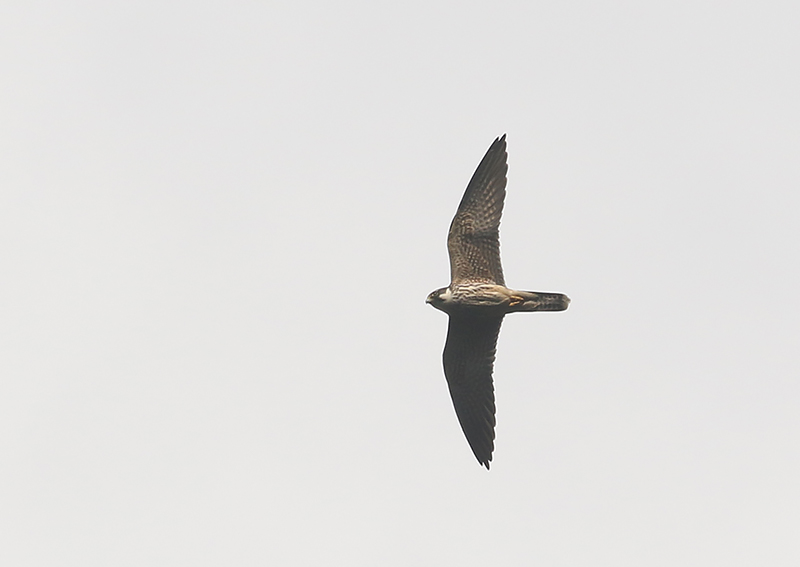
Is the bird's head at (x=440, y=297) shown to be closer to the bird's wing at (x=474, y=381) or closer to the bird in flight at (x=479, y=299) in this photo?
the bird in flight at (x=479, y=299)

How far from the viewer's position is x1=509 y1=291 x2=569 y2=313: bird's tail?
2030cm

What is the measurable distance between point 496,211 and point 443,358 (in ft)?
10.7

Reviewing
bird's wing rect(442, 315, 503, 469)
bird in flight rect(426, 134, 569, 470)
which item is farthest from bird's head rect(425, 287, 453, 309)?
bird's wing rect(442, 315, 503, 469)

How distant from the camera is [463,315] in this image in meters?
20.7

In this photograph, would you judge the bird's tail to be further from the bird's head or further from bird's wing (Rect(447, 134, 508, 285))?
the bird's head

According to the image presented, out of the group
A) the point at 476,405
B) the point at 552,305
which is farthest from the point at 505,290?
the point at 476,405

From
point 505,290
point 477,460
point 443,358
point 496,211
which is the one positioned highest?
point 496,211

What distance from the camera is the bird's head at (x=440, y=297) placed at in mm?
20203

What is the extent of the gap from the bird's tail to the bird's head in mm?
1243

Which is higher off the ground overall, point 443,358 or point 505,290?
point 505,290

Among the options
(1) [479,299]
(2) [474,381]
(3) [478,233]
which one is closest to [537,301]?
(1) [479,299]

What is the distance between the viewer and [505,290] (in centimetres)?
2020

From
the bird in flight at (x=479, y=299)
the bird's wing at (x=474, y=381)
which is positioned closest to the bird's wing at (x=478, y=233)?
the bird in flight at (x=479, y=299)

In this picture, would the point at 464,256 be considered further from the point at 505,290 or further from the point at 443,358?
the point at 443,358
